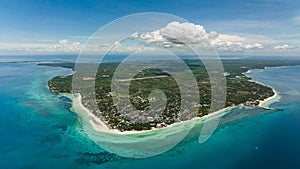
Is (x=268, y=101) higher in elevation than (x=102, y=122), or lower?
higher

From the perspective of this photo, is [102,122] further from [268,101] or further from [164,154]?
[268,101]

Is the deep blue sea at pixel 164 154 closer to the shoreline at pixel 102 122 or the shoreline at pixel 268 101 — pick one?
the shoreline at pixel 102 122

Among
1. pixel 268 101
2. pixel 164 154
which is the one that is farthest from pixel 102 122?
pixel 268 101

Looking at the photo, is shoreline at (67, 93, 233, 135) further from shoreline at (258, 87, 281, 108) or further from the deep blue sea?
shoreline at (258, 87, 281, 108)

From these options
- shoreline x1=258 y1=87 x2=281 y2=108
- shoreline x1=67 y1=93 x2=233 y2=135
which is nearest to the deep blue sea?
shoreline x1=67 y1=93 x2=233 y2=135

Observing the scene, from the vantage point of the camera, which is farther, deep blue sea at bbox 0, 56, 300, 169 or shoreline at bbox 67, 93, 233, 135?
shoreline at bbox 67, 93, 233, 135

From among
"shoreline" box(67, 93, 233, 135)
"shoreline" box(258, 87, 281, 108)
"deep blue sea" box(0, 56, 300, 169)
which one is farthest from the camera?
"shoreline" box(258, 87, 281, 108)

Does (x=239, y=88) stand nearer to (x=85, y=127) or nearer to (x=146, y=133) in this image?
(x=146, y=133)

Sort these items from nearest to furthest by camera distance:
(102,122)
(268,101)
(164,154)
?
(164,154), (102,122), (268,101)

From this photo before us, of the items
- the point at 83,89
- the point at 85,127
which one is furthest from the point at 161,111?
the point at 83,89

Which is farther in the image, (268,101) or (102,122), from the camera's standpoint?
(268,101)

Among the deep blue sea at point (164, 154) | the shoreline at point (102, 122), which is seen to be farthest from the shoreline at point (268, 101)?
the shoreline at point (102, 122)

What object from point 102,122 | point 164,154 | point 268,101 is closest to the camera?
point 164,154
